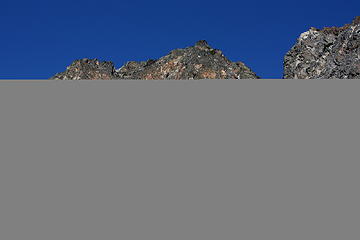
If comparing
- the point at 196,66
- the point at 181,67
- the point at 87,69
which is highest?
the point at 87,69

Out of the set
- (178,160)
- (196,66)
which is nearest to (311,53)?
(196,66)

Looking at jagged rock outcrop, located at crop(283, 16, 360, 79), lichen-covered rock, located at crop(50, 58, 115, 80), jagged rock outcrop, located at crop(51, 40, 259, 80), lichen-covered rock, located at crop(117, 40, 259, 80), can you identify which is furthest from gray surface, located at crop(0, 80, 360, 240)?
lichen-covered rock, located at crop(50, 58, 115, 80)

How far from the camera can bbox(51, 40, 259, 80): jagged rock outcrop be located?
2995 centimetres

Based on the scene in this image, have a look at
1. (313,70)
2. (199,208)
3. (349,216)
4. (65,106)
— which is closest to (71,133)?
(65,106)

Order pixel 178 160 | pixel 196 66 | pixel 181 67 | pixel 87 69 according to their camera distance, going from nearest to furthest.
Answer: pixel 178 160 < pixel 196 66 < pixel 181 67 < pixel 87 69

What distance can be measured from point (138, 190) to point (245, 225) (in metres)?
0.35

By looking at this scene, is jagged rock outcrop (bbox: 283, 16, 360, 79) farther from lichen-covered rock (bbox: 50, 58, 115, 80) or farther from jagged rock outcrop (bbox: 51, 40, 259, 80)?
lichen-covered rock (bbox: 50, 58, 115, 80)

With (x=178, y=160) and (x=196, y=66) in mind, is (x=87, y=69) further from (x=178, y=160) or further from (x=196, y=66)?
(x=178, y=160)

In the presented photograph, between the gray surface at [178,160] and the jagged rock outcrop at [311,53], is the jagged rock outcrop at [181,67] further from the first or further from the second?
the gray surface at [178,160]

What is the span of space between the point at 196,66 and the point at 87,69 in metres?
10.8

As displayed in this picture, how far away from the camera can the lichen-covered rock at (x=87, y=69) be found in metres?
36.6

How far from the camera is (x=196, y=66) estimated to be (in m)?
30.5

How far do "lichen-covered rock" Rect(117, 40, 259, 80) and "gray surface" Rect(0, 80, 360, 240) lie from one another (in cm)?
2713

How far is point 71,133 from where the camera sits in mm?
1543
